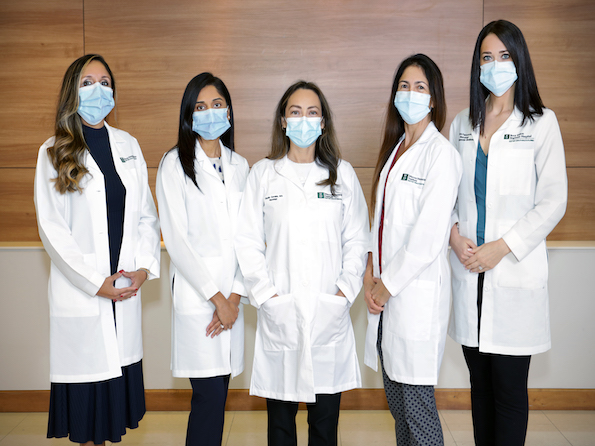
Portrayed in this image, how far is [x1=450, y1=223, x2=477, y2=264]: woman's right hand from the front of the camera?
1981mm

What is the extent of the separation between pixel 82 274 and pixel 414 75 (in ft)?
4.77

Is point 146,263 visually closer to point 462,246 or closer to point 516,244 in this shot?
point 462,246

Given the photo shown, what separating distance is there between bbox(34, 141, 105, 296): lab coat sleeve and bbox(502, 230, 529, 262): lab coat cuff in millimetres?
1519

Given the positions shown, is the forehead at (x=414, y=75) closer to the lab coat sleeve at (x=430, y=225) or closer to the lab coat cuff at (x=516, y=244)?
the lab coat sleeve at (x=430, y=225)

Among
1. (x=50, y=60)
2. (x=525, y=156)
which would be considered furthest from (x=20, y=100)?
(x=525, y=156)

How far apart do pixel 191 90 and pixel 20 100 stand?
5.89ft

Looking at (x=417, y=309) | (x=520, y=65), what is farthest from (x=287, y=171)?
(x=520, y=65)

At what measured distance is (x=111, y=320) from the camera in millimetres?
2080

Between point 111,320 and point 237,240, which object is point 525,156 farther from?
point 111,320

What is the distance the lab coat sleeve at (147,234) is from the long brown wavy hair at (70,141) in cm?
27

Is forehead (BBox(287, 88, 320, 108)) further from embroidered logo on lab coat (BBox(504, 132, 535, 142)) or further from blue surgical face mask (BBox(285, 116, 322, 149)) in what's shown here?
embroidered logo on lab coat (BBox(504, 132, 535, 142))

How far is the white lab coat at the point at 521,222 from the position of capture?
75.3 inches

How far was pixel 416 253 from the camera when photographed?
1.87 m

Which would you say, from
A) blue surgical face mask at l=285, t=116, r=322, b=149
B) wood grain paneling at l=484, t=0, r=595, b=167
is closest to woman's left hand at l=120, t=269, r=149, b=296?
blue surgical face mask at l=285, t=116, r=322, b=149
